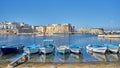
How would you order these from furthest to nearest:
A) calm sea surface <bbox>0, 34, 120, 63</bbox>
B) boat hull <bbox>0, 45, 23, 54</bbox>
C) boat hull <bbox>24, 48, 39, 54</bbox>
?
1. boat hull <bbox>0, 45, 23, 54</bbox>
2. boat hull <bbox>24, 48, 39, 54</bbox>
3. calm sea surface <bbox>0, 34, 120, 63</bbox>

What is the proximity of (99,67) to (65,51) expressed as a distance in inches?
569

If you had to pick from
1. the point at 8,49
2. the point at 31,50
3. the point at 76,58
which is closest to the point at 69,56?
the point at 76,58

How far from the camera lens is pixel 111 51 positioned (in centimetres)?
3388

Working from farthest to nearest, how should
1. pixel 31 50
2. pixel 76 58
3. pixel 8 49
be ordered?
pixel 8 49, pixel 31 50, pixel 76 58

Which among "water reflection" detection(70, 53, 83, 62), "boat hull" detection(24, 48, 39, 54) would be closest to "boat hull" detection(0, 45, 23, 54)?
"boat hull" detection(24, 48, 39, 54)

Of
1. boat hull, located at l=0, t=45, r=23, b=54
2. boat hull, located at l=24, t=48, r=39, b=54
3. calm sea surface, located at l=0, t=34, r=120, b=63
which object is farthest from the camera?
boat hull, located at l=0, t=45, r=23, b=54

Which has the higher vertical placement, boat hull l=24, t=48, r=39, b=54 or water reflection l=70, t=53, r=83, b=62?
boat hull l=24, t=48, r=39, b=54

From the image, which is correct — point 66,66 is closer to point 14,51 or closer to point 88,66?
point 88,66

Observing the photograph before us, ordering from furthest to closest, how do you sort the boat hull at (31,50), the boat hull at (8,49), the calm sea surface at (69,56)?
1. the boat hull at (8,49)
2. the boat hull at (31,50)
3. the calm sea surface at (69,56)

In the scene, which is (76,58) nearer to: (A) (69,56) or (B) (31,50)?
(A) (69,56)

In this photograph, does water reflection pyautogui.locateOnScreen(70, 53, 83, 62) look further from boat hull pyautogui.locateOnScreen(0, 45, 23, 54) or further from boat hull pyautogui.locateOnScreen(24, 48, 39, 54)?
boat hull pyautogui.locateOnScreen(0, 45, 23, 54)

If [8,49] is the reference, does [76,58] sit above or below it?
below

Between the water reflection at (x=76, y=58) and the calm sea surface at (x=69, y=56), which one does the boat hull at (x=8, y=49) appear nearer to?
the calm sea surface at (x=69, y=56)

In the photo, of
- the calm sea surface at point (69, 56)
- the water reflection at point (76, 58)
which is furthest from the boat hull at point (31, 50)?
the water reflection at point (76, 58)
